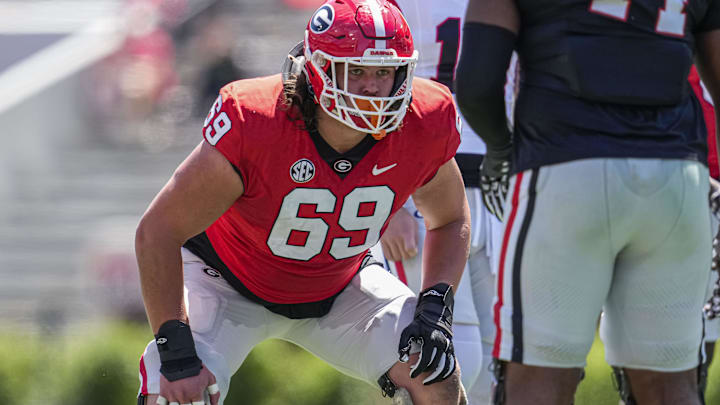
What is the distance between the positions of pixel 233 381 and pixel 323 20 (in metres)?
2.55

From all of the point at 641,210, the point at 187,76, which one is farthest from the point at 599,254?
the point at 187,76

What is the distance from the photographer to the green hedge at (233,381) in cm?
495

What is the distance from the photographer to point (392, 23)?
9.66 ft

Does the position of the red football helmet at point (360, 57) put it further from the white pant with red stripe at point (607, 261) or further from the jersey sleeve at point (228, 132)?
the white pant with red stripe at point (607, 261)

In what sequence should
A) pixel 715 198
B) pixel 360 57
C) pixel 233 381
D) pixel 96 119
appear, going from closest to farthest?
1. pixel 360 57
2. pixel 715 198
3. pixel 233 381
4. pixel 96 119

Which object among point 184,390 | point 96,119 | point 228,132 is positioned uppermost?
point 228,132

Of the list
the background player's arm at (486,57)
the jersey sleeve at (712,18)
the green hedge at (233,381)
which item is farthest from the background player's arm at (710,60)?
the green hedge at (233,381)

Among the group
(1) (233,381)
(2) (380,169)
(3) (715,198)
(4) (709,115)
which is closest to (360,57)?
(2) (380,169)

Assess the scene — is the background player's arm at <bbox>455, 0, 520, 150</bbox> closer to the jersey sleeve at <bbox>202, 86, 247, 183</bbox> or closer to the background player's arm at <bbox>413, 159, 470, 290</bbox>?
the background player's arm at <bbox>413, 159, 470, 290</bbox>

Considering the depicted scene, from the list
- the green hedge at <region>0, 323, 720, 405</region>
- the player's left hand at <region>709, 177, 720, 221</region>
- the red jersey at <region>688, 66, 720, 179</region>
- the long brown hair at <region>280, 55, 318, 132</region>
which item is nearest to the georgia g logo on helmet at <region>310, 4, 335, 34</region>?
the long brown hair at <region>280, 55, 318, 132</region>

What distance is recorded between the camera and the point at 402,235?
3684mm

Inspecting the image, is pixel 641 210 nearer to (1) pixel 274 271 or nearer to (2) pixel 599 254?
(2) pixel 599 254

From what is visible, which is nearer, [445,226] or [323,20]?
[323,20]

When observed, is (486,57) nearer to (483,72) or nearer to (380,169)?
(483,72)
